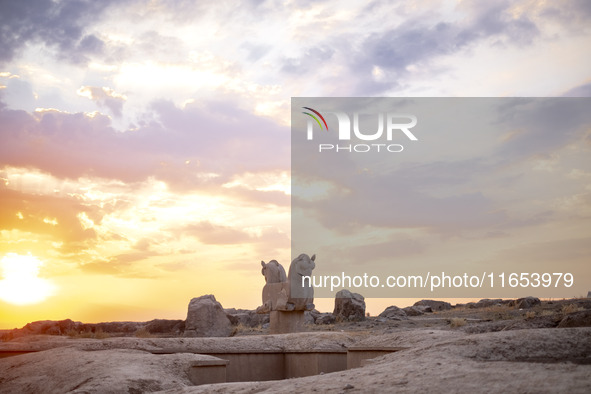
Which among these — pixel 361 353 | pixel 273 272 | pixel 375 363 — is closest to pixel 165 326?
pixel 273 272

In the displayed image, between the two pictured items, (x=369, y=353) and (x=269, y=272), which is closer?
(x=369, y=353)

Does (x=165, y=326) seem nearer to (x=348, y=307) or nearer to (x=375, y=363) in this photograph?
(x=348, y=307)

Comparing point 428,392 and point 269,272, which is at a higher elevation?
point 269,272

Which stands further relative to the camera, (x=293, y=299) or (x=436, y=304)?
(x=436, y=304)

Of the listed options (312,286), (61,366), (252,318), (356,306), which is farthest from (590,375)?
(252,318)

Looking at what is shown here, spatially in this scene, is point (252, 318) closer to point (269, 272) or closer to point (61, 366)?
A: point (269, 272)

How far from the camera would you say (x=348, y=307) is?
26.4 m

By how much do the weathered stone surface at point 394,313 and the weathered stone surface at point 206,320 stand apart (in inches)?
257

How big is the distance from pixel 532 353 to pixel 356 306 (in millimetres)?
19159

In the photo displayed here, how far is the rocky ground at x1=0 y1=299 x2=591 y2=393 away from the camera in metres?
6.03

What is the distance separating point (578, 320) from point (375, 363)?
13.8 feet

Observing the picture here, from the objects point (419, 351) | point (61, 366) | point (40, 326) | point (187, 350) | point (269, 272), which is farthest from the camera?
point (40, 326)

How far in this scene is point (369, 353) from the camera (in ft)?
37.9

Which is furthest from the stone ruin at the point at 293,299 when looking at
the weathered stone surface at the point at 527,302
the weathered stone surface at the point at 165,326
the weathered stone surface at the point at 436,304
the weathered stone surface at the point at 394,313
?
the weathered stone surface at the point at 436,304
